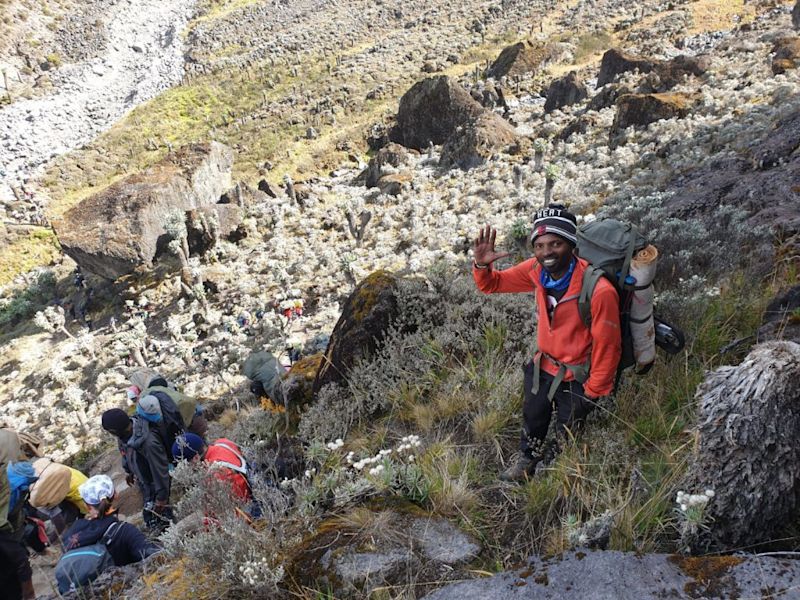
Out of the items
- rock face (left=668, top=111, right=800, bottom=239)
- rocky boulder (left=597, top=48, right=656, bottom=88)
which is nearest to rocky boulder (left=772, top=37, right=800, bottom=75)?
rocky boulder (left=597, top=48, right=656, bottom=88)

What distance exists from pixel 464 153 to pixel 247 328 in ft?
37.0

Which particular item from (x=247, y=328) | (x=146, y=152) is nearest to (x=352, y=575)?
(x=247, y=328)

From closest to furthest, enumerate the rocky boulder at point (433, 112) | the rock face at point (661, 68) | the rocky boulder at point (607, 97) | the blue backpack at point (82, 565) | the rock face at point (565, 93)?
the blue backpack at point (82, 565)
the rock face at point (661, 68)
the rocky boulder at point (607, 97)
the rocky boulder at point (433, 112)
the rock face at point (565, 93)

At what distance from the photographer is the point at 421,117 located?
22578 millimetres

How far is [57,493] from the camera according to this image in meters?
4.48

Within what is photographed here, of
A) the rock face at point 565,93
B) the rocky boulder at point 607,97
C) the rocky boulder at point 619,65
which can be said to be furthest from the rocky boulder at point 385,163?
the rocky boulder at point 619,65

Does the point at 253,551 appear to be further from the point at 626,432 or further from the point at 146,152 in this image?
the point at 146,152

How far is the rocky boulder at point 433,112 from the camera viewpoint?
2091 centimetres

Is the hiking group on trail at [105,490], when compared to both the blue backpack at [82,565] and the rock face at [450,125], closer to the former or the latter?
the blue backpack at [82,565]

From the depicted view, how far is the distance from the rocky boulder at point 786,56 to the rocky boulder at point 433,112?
34.6 ft

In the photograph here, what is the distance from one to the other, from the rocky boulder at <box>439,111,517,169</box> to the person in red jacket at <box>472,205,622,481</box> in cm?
1609

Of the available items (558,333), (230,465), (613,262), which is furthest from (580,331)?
(230,465)

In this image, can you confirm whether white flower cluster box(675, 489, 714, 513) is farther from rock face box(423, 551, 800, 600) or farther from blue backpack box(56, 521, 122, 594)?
blue backpack box(56, 521, 122, 594)

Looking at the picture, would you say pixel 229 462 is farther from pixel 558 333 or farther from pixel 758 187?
pixel 758 187
